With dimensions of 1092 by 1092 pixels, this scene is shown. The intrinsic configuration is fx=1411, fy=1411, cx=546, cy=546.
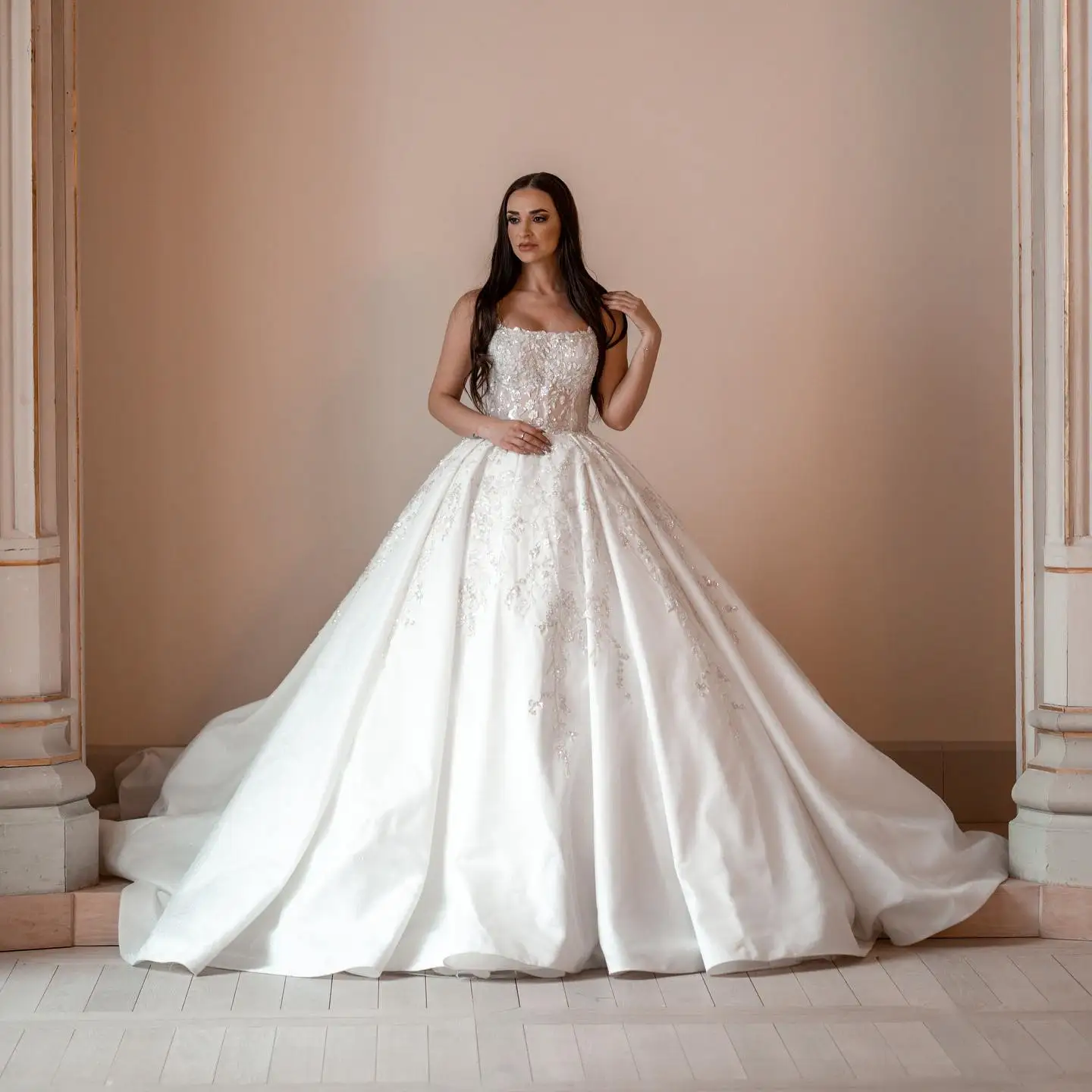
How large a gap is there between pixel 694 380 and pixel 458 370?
1.29 m

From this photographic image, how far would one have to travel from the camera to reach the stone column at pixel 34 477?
3.93m

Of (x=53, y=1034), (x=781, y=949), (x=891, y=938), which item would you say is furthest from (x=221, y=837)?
(x=891, y=938)

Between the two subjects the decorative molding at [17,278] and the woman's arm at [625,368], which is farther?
the woman's arm at [625,368]

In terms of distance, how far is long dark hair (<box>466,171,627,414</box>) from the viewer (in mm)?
4277

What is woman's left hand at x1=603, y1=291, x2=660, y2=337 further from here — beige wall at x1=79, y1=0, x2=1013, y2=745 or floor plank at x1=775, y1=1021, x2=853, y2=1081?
floor plank at x1=775, y1=1021, x2=853, y2=1081

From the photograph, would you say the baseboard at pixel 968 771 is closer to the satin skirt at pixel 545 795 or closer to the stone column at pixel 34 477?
the satin skirt at pixel 545 795

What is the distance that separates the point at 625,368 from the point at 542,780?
1.47m

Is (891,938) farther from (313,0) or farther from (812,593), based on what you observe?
(313,0)

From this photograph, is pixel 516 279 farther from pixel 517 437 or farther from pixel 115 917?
pixel 115 917

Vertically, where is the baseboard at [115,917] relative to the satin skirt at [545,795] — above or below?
below

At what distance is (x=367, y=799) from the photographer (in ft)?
12.0

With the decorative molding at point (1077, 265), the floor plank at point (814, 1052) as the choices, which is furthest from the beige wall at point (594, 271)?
the floor plank at point (814, 1052)

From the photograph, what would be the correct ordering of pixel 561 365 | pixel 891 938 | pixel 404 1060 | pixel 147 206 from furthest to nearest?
1. pixel 147 206
2. pixel 561 365
3. pixel 891 938
4. pixel 404 1060

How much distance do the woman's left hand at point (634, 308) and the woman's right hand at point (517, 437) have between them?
1.49 ft
